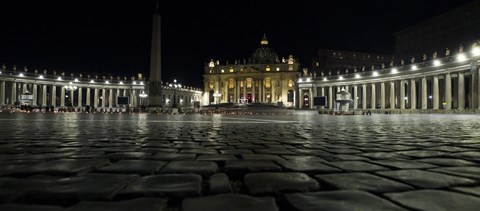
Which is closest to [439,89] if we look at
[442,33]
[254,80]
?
[442,33]

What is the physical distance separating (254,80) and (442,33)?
81619 millimetres

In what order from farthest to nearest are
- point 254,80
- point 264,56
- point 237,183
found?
point 264,56
point 254,80
point 237,183

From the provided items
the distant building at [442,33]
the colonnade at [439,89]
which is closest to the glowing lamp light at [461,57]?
the colonnade at [439,89]

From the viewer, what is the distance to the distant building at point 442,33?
64.4 m

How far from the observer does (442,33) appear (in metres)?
74.6

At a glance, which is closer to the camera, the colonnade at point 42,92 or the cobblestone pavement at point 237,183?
the cobblestone pavement at point 237,183

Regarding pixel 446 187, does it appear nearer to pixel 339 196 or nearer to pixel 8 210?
pixel 339 196

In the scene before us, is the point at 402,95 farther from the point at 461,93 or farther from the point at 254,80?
the point at 254,80

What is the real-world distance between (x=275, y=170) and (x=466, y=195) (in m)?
1.75

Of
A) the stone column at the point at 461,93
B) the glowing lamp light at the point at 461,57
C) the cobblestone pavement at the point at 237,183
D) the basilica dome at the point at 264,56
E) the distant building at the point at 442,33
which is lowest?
the cobblestone pavement at the point at 237,183

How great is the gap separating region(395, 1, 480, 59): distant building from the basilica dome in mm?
66744

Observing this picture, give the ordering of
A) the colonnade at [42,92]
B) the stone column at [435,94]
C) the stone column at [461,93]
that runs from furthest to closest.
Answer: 1. the colonnade at [42,92]
2. the stone column at [435,94]
3. the stone column at [461,93]

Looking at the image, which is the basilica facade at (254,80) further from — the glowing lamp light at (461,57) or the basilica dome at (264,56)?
the glowing lamp light at (461,57)

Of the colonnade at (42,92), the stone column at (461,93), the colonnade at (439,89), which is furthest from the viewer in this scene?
the colonnade at (42,92)
